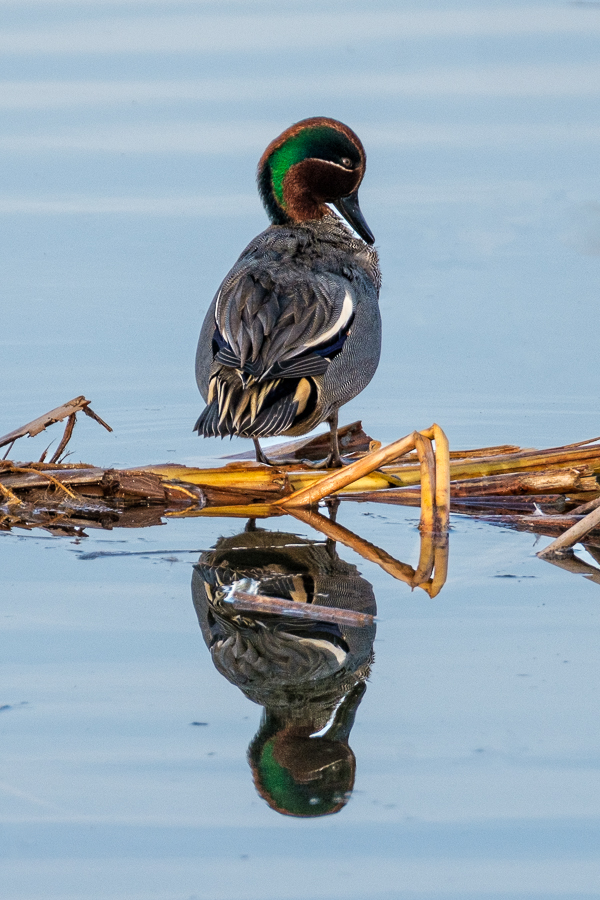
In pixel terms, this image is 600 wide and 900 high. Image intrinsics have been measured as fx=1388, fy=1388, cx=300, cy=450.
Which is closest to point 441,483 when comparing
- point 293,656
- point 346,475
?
point 346,475

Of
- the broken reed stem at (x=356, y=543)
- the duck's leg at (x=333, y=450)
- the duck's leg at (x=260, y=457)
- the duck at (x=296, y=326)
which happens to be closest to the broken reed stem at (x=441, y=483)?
the broken reed stem at (x=356, y=543)

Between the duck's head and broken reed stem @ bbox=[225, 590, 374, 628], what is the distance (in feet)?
9.42

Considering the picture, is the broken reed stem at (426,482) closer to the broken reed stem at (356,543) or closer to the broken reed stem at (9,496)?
the broken reed stem at (356,543)

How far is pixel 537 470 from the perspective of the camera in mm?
5582

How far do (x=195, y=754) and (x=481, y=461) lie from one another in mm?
2698

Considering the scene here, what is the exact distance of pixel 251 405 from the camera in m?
5.45

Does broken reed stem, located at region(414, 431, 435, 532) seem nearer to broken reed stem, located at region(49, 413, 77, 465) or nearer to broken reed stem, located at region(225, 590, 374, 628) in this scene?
broken reed stem, located at region(225, 590, 374, 628)

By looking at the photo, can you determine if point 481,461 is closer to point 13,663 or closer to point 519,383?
point 519,383

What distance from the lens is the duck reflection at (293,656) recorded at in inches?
125

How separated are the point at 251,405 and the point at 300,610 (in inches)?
61.6

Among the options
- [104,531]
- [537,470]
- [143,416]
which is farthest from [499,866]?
[143,416]

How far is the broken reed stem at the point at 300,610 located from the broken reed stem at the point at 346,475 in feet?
3.30

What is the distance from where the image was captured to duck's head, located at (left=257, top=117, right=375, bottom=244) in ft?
21.3

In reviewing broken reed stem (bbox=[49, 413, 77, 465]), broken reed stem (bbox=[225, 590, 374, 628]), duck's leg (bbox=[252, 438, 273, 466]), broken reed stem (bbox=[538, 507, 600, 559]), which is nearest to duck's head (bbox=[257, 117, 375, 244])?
duck's leg (bbox=[252, 438, 273, 466])
